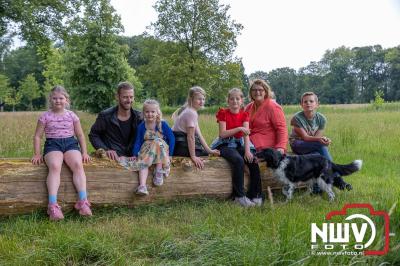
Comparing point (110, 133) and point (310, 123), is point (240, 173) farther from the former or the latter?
point (110, 133)

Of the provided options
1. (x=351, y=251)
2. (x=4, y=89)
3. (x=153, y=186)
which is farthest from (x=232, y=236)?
(x=4, y=89)

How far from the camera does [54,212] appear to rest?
4738 millimetres

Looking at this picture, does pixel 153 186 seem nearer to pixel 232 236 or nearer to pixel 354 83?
pixel 232 236

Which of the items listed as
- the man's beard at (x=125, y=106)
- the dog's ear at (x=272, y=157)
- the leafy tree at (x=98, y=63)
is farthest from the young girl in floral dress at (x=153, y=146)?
the leafy tree at (x=98, y=63)

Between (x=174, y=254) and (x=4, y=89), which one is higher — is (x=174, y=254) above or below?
below

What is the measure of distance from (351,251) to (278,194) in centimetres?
286

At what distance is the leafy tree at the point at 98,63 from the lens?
34188 millimetres

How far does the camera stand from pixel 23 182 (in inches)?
192

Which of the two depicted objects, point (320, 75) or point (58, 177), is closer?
point (58, 177)

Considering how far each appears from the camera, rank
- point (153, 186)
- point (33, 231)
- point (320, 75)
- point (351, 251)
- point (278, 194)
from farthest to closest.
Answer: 1. point (320, 75)
2. point (278, 194)
3. point (153, 186)
4. point (33, 231)
5. point (351, 251)

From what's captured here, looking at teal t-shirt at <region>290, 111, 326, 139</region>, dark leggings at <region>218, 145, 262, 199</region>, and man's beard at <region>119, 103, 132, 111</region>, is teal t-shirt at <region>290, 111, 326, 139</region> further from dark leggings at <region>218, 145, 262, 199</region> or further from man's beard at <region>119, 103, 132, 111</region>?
man's beard at <region>119, 103, 132, 111</region>

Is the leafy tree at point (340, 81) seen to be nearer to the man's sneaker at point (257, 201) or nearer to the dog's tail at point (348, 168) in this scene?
the dog's tail at point (348, 168)

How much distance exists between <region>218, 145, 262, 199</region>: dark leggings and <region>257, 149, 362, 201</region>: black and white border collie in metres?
0.24
